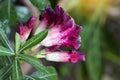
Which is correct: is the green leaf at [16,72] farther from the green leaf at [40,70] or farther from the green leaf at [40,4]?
the green leaf at [40,4]

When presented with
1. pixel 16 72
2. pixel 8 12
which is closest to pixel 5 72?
pixel 16 72

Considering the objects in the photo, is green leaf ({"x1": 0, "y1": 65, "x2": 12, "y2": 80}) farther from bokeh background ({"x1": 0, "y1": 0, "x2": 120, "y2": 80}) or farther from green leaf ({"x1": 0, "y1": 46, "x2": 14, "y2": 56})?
bokeh background ({"x1": 0, "y1": 0, "x2": 120, "y2": 80})

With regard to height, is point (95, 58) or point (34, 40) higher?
point (34, 40)

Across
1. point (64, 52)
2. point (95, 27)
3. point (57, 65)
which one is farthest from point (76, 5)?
point (64, 52)

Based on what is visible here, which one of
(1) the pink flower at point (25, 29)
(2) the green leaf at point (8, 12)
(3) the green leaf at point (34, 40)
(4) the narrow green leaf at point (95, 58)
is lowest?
(4) the narrow green leaf at point (95, 58)

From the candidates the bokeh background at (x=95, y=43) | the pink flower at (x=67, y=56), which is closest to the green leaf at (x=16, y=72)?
the pink flower at (x=67, y=56)

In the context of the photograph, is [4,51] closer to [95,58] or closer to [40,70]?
[40,70]

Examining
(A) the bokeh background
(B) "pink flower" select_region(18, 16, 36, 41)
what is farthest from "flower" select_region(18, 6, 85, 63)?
(A) the bokeh background
